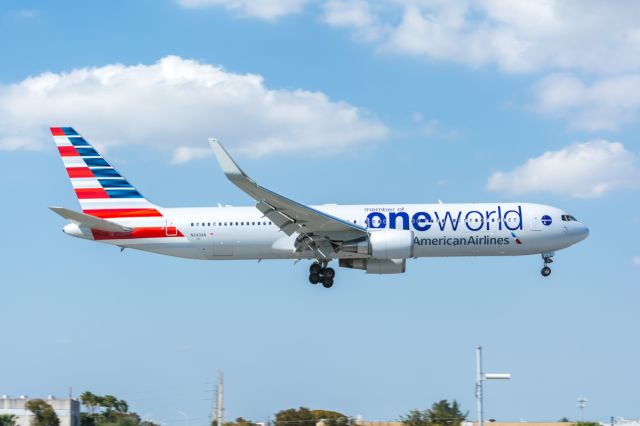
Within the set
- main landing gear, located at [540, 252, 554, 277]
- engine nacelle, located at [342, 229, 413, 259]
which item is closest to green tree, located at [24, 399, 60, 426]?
engine nacelle, located at [342, 229, 413, 259]

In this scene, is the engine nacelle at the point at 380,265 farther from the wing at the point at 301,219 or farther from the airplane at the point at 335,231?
the wing at the point at 301,219

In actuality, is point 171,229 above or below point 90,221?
below

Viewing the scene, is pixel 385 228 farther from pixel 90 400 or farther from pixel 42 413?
pixel 90 400

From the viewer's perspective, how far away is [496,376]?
33.8 metres

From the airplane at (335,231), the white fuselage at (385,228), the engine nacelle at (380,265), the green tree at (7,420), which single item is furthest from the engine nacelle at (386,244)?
the green tree at (7,420)

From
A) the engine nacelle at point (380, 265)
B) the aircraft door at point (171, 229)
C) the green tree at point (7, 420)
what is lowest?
the green tree at point (7, 420)

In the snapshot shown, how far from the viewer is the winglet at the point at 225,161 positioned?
40.2 meters

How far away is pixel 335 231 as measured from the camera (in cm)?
4591

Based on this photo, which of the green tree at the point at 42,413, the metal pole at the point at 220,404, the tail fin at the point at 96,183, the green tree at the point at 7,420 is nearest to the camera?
the metal pole at the point at 220,404

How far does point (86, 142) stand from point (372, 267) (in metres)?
17.7

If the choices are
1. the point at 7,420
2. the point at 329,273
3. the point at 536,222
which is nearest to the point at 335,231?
the point at 329,273

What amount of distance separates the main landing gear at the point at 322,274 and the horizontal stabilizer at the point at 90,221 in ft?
31.1

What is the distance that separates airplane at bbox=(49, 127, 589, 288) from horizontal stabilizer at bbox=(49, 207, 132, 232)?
49 mm

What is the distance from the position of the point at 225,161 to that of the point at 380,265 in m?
11.5
